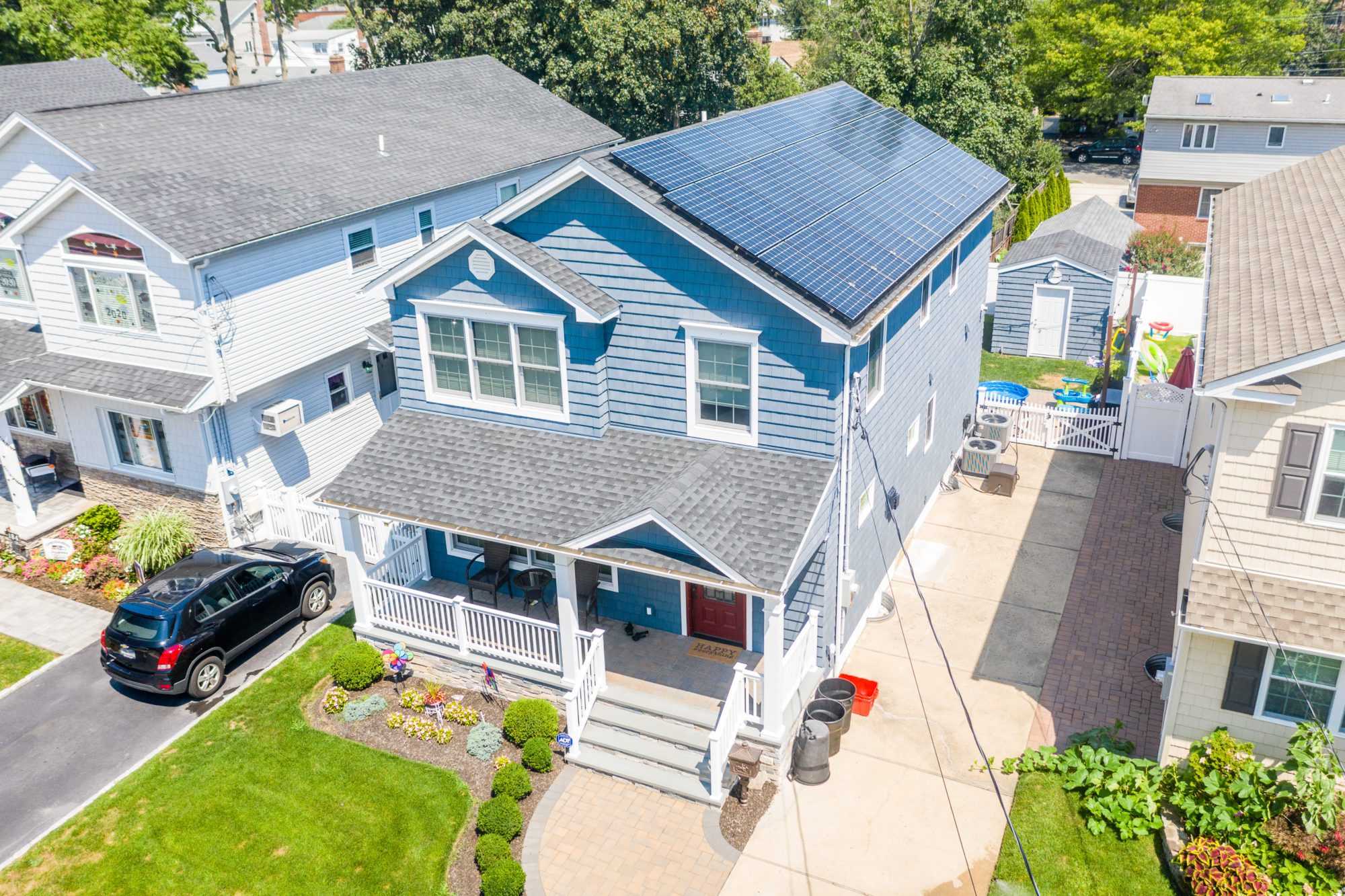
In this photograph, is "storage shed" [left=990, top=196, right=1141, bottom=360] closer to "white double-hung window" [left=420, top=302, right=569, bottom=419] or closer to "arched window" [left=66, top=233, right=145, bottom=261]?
"white double-hung window" [left=420, top=302, right=569, bottom=419]

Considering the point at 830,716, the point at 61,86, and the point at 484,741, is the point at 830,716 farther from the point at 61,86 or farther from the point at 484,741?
the point at 61,86

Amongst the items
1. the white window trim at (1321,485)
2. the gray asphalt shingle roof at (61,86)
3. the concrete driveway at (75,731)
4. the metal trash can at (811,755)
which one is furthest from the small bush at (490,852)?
the gray asphalt shingle roof at (61,86)

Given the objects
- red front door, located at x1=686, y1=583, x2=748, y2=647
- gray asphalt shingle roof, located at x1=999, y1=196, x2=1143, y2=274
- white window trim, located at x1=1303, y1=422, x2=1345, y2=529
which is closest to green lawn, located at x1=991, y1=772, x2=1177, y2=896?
white window trim, located at x1=1303, y1=422, x2=1345, y2=529

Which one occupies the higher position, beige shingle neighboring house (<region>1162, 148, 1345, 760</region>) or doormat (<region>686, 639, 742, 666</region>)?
beige shingle neighboring house (<region>1162, 148, 1345, 760</region>)

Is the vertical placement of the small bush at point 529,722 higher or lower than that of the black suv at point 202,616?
lower

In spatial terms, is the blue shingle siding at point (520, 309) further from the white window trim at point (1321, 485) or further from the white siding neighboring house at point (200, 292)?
the white window trim at point (1321, 485)
